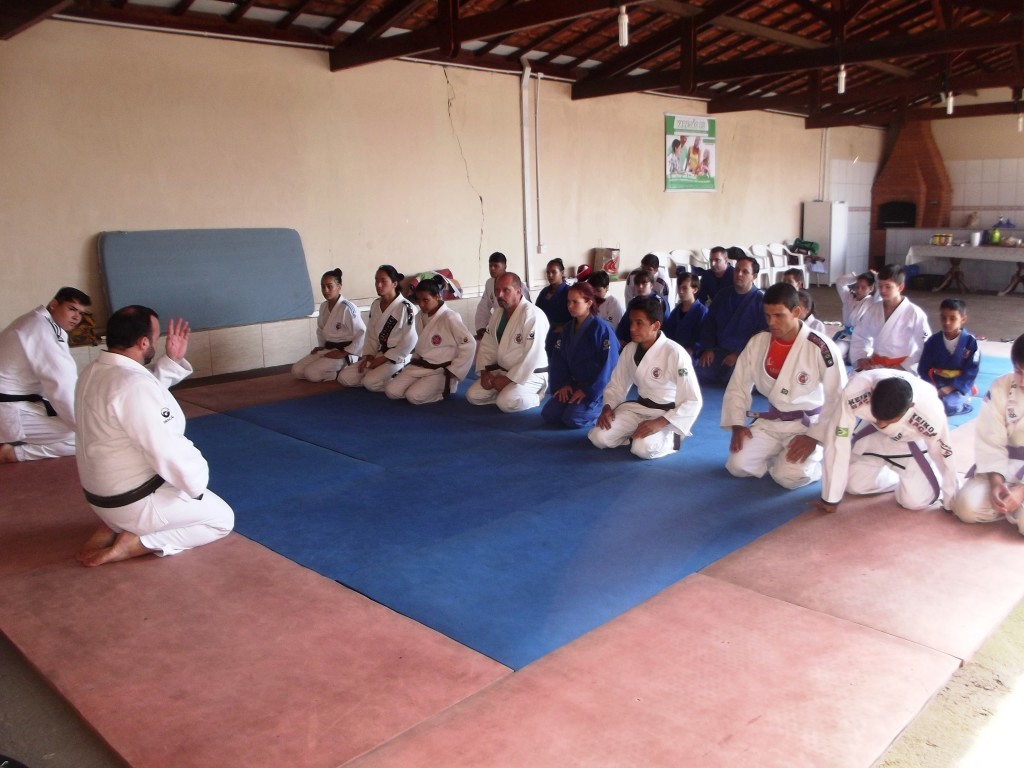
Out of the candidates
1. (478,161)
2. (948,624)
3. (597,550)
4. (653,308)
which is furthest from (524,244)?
(948,624)

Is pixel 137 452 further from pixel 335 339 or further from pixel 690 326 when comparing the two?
pixel 690 326

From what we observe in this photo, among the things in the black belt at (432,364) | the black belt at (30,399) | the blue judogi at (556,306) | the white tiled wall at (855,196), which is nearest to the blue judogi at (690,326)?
the blue judogi at (556,306)

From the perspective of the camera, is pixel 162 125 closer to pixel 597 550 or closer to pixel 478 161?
pixel 478 161

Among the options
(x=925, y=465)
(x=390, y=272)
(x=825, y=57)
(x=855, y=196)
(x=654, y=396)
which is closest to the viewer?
(x=925, y=465)

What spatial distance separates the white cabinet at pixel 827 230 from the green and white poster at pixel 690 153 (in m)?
3.02

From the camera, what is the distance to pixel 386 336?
6.91 metres

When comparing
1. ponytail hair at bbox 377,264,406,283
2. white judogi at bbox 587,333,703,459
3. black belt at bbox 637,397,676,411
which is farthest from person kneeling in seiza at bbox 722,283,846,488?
ponytail hair at bbox 377,264,406,283

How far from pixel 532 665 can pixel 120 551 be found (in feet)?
6.51

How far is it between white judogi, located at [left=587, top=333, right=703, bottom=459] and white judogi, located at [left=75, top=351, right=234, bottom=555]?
8.12ft

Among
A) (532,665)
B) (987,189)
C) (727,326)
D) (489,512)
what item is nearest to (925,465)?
(489,512)

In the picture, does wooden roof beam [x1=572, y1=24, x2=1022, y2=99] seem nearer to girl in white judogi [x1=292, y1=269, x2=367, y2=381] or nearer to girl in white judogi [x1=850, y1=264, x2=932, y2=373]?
girl in white judogi [x1=850, y1=264, x2=932, y2=373]

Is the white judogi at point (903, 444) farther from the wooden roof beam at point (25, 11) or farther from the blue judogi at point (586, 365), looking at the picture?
the wooden roof beam at point (25, 11)

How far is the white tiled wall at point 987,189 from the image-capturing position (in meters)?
15.2

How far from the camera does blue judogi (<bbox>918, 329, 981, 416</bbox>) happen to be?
566 cm
